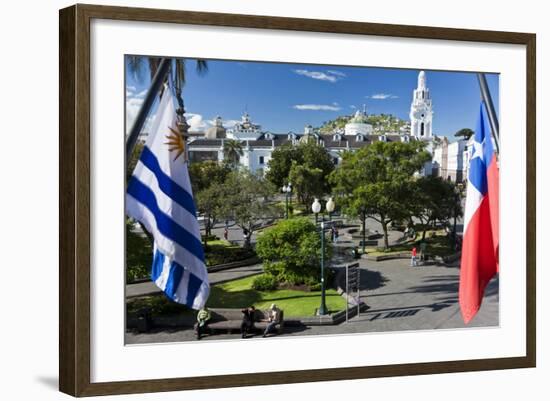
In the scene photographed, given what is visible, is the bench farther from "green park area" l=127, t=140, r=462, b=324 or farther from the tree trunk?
the tree trunk

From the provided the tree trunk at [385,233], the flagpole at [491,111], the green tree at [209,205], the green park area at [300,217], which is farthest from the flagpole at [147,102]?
the flagpole at [491,111]

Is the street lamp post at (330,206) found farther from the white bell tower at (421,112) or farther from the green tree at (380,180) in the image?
the white bell tower at (421,112)

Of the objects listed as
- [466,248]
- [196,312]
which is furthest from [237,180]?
[466,248]

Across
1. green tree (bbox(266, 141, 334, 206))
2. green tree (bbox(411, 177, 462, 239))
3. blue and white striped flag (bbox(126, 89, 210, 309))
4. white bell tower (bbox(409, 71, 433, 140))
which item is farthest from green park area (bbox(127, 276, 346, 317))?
white bell tower (bbox(409, 71, 433, 140))

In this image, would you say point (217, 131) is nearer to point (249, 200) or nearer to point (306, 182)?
point (249, 200)

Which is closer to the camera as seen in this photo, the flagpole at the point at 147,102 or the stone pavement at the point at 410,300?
the flagpole at the point at 147,102

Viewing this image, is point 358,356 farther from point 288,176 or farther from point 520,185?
point 520,185
